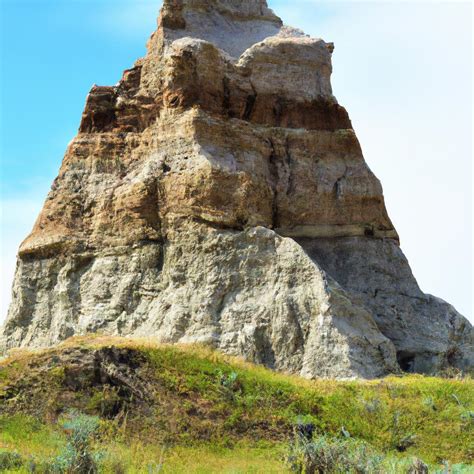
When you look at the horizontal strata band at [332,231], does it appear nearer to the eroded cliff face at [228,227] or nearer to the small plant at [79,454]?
the eroded cliff face at [228,227]

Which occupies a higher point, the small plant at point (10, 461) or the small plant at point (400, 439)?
the small plant at point (400, 439)

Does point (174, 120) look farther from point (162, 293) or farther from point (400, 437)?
point (400, 437)

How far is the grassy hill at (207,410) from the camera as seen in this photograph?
22.9 m

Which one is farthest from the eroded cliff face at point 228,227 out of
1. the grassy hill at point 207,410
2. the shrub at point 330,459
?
the shrub at point 330,459

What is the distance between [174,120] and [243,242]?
613 cm

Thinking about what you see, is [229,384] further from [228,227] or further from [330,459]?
[330,459]

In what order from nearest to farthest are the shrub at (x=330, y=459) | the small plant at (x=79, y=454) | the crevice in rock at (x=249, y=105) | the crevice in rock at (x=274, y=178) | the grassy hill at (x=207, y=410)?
the small plant at (x=79, y=454), the shrub at (x=330, y=459), the grassy hill at (x=207, y=410), the crevice in rock at (x=274, y=178), the crevice in rock at (x=249, y=105)

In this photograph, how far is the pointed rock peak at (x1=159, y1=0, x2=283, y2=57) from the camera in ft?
127

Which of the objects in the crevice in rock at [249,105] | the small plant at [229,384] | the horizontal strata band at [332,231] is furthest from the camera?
the crevice in rock at [249,105]

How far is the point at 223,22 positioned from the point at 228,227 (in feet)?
39.8

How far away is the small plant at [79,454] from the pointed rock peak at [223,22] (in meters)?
21.0

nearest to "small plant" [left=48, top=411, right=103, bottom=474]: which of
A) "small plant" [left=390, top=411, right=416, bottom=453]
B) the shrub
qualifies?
the shrub

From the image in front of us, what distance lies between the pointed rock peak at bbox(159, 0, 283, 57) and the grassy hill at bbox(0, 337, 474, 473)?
15.1 m

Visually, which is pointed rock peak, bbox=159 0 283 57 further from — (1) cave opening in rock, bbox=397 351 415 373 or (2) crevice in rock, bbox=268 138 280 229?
(1) cave opening in rock, bbox=397 351 415 373
